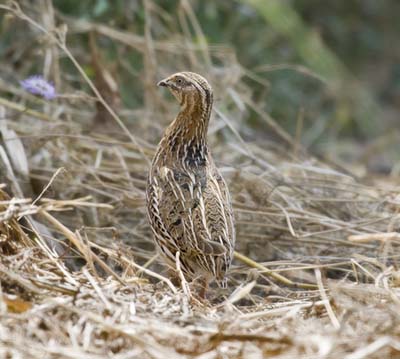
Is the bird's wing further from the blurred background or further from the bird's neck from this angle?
the blurred background

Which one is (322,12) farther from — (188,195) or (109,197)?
(188,195)

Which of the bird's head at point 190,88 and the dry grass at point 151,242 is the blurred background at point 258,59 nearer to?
the dry grass at point 151,242

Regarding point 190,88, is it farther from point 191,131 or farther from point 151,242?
point 151,242

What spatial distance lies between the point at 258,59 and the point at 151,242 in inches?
154

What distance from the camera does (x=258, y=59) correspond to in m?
9.38

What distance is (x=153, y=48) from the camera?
7492 millimetres

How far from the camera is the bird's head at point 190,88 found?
5500 mm

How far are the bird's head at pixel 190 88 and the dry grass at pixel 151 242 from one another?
618 mm

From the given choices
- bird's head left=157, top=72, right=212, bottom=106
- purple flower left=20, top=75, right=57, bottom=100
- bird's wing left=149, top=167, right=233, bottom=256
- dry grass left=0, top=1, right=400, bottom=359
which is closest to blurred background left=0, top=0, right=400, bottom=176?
dry grass left=0, top=1, right=400, bottom=359

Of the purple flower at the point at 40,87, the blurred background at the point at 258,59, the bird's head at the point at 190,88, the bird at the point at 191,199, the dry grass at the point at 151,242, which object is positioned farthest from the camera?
the blurred background at the point at 258,59

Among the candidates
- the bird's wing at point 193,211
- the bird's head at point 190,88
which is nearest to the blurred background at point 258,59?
the bird's head at point 190,88

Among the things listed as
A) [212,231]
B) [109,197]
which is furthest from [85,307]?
[109,197]

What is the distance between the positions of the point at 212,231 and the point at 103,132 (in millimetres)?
1954

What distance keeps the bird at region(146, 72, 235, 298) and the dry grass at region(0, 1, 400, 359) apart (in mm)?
224
